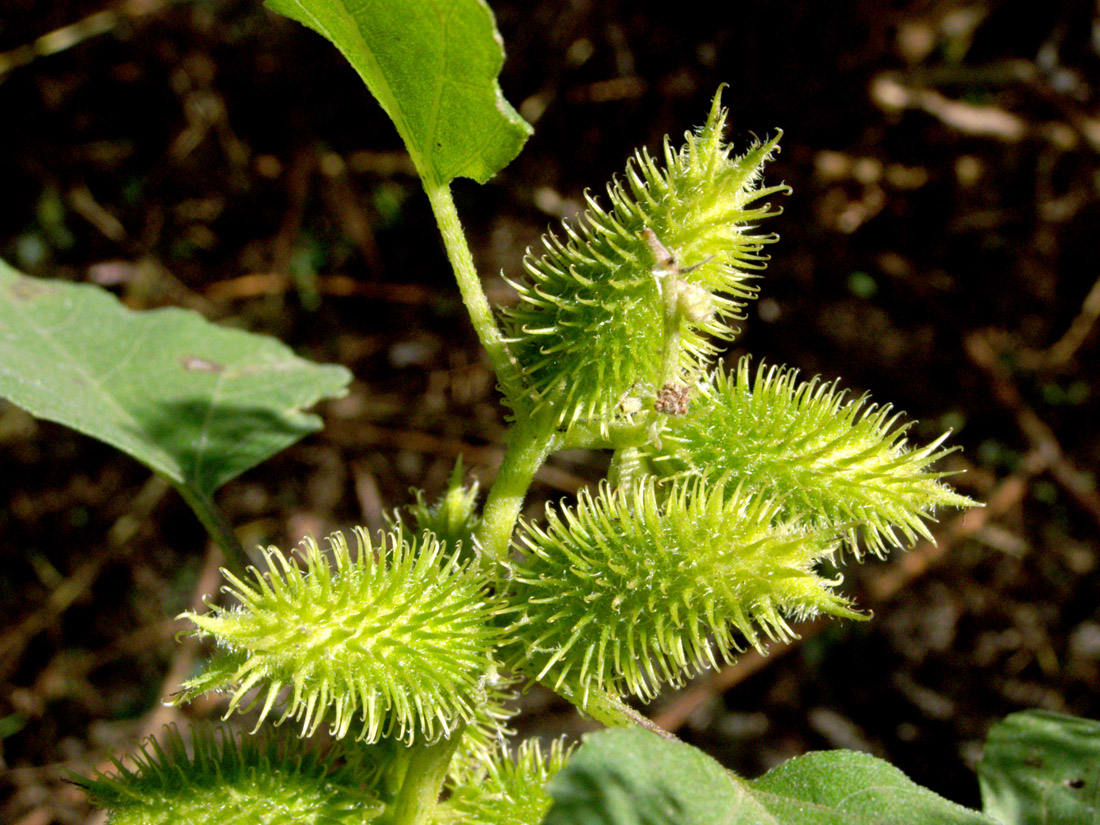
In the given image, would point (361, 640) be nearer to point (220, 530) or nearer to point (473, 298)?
point (473, 298)

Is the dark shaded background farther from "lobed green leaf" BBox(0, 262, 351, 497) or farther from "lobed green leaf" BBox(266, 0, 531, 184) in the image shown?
"lobed green leaf" BBox(266, 0, 531, 184)

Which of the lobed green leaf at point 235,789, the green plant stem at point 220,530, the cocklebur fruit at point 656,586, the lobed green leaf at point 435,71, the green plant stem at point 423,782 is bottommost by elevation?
the lobed green leaf at point 235,789

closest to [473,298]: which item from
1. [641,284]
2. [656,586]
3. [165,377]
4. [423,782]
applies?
[641,284]

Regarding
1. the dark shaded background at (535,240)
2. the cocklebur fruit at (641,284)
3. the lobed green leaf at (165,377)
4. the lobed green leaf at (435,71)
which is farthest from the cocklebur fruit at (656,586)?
the dark shaded background at (535,240)

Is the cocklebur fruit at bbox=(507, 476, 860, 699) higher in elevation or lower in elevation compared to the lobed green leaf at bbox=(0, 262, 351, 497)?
lower

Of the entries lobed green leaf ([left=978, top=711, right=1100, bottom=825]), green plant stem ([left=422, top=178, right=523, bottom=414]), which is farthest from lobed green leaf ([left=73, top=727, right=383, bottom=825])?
lobed green leaf ([left=978, top=711, right=1100, bottom=825])

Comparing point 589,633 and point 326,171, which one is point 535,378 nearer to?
point 589,633

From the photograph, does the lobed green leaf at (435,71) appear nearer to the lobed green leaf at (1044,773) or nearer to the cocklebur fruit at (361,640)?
the cocklebur fruit at (361,640)
